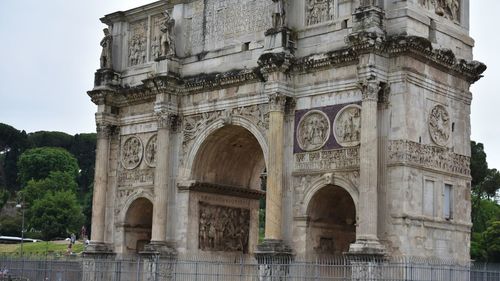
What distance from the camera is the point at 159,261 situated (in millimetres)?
24453

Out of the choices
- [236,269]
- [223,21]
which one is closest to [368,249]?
[236,269]

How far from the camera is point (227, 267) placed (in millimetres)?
25469

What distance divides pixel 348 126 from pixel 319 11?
3577 mm

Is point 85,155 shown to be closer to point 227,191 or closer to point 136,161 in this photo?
point 136,161

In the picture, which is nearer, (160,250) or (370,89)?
(370,89)

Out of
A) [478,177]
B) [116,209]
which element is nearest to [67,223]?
[478,177]

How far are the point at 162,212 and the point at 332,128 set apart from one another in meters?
6.68

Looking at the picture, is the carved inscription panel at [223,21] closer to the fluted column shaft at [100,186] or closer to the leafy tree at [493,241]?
A: the fluted column shaft at [100,186]

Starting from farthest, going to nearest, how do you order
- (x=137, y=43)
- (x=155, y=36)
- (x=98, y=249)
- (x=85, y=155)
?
(x=85, y=155)
(x=137, y=43)
(x=155, y=36)
(x=98, y=249)

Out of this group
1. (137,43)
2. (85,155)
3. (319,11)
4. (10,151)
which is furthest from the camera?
(85,155)

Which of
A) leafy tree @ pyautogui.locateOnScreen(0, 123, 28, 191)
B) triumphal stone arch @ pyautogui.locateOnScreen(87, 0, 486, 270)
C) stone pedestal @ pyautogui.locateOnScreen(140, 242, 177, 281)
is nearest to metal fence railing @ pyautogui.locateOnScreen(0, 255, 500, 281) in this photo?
stone pedestal @ pyautogui.locateOnScreen(140, 242, 177, 281)

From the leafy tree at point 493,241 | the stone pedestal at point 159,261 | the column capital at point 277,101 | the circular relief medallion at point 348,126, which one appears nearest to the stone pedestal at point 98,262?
the stone pedestal at point 159,261

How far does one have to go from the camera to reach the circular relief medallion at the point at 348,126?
835 inches

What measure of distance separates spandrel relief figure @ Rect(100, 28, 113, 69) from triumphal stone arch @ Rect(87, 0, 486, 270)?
0.05 m
